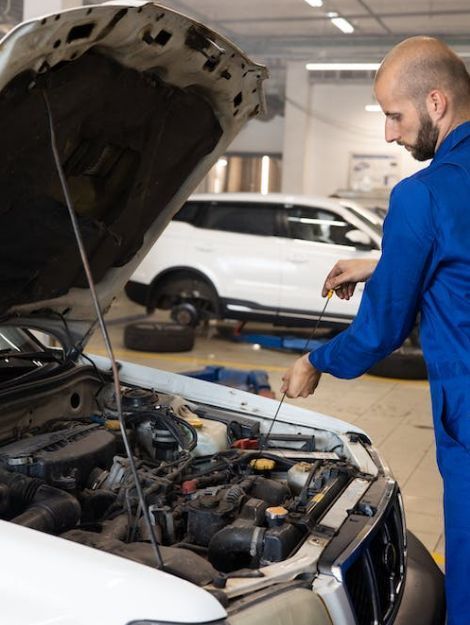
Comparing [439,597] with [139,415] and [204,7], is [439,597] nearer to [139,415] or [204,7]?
[139,415]

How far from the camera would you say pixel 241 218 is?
948 cm

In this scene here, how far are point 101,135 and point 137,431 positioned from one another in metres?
0.99

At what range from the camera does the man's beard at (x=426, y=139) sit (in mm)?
2189

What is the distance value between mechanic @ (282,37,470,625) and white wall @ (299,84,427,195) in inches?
529

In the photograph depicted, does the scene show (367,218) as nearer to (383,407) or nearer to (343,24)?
(383,407)

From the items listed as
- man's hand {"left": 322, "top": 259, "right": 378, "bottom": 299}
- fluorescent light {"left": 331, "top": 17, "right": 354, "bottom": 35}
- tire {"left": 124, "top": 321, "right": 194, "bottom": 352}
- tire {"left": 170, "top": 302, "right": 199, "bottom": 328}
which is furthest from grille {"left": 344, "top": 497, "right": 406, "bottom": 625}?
fluorescent light {"left": 331, "top": 17, "right": 354, "bottom": 35}

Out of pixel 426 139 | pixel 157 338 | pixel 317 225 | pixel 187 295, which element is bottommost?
pixel 157 338

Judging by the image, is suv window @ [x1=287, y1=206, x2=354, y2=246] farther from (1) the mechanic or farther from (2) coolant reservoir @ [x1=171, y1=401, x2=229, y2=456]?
(1) the mechanic

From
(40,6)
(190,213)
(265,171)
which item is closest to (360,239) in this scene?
(190,213)

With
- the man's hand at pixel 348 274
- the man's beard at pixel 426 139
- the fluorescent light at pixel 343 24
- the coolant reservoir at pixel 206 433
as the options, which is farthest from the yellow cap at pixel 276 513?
the fluorescent light at pixel 343 24

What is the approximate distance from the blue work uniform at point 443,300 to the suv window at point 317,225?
22.3 feet

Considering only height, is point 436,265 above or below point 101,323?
above

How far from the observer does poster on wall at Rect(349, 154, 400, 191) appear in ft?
49.2

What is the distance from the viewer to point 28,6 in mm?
6438
